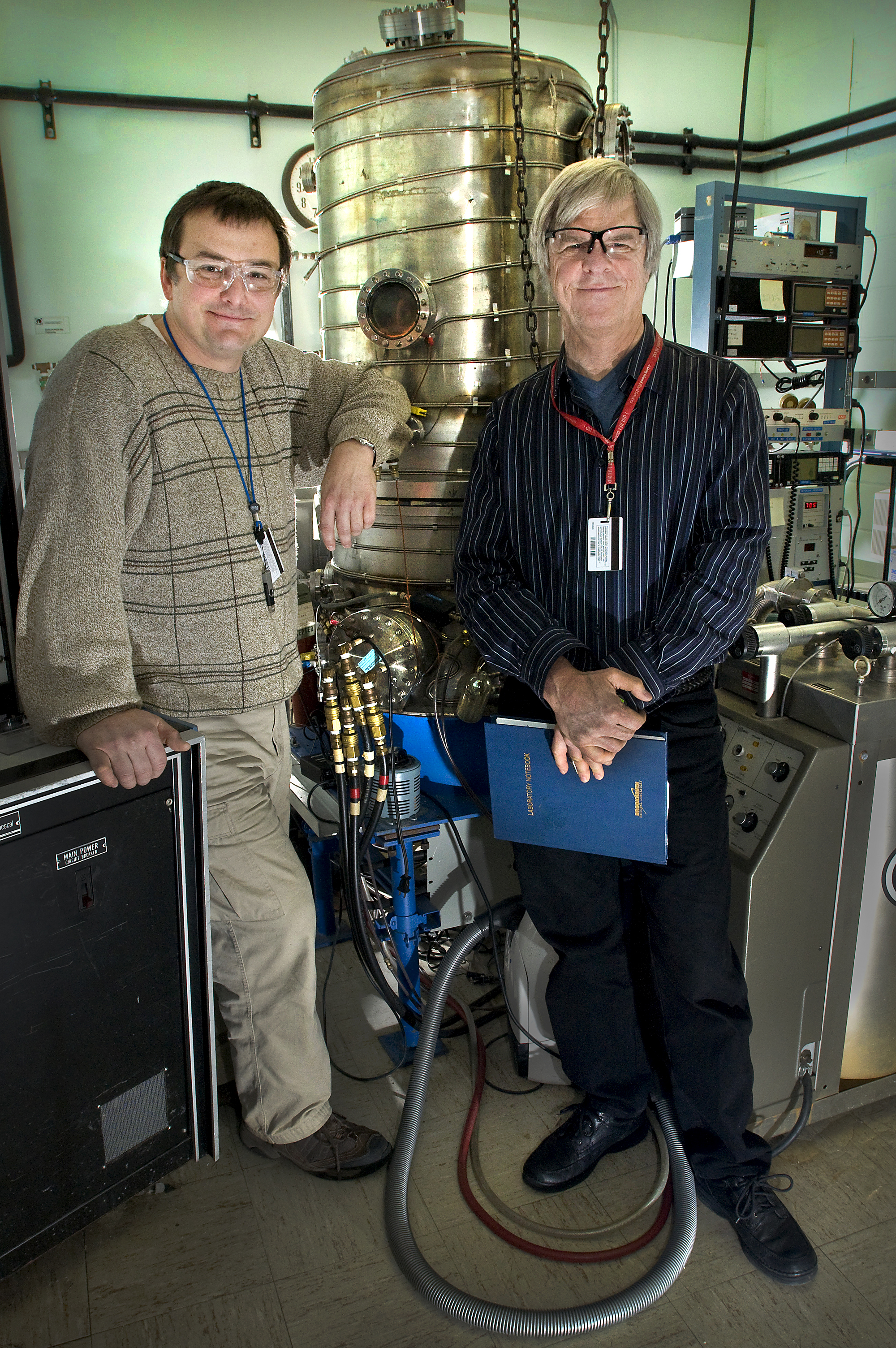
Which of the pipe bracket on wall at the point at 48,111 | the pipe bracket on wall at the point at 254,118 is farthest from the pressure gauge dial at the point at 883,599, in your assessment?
the pipe bracket on wall at the point at 48,111

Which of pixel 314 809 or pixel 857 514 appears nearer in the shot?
pixel 314 809

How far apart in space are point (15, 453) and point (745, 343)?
2.28 metres

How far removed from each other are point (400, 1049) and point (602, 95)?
2.04m

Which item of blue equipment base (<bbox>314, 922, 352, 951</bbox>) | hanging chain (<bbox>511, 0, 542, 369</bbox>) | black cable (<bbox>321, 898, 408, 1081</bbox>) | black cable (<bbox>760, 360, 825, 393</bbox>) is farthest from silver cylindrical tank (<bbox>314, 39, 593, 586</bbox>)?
black cable (<bbox>760, 360, 825, 393</bbox>)

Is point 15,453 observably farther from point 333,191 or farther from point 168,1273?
point 168,1273

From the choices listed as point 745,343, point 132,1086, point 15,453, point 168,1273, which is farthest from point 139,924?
point 745,343

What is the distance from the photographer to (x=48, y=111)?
3904 mm

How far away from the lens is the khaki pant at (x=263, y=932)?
1521mm

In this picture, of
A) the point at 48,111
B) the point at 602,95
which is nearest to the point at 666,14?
the point at 48,111

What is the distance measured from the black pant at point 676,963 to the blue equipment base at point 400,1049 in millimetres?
406

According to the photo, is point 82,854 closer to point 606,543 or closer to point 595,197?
point 606,543

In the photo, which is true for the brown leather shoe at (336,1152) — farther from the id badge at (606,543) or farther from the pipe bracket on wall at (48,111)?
the pipe bracket on wall at (48,111)

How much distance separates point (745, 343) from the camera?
290cm

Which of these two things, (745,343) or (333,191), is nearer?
(333,191)
